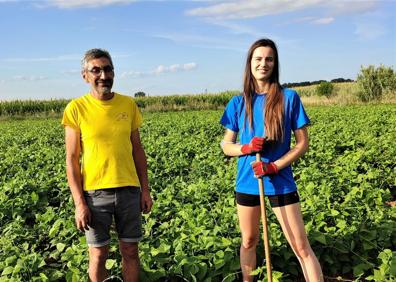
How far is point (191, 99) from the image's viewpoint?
4012cm

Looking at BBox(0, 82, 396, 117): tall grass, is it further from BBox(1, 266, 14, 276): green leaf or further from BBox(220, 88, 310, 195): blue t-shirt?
BBox(1, 266, 14, 276): green leaf

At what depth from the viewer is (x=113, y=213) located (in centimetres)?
311

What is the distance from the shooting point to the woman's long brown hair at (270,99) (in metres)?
3.04

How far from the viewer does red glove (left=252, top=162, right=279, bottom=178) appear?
2.97 m

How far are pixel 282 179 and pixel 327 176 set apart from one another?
352 cm

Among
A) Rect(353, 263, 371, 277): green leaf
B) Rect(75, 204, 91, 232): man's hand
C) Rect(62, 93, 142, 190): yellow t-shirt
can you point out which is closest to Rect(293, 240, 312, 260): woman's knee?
Rect(353, 263, 371, 277): green leaf

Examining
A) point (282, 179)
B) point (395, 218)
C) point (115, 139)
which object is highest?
point (115, 139)

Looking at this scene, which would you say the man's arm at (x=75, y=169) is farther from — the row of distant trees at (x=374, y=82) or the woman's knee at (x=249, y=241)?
the row of distant trees at (x=374, y=82)

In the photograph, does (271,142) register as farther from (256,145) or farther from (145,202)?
(145,202)

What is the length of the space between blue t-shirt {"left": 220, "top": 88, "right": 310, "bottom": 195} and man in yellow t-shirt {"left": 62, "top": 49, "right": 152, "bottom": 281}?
0.83m

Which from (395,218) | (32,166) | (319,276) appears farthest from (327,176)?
(32,166)

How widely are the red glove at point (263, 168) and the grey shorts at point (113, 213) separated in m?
0.90

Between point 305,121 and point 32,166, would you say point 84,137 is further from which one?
point 32,166

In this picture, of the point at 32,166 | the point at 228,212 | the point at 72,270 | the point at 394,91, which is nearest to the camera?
the point at 72,270
